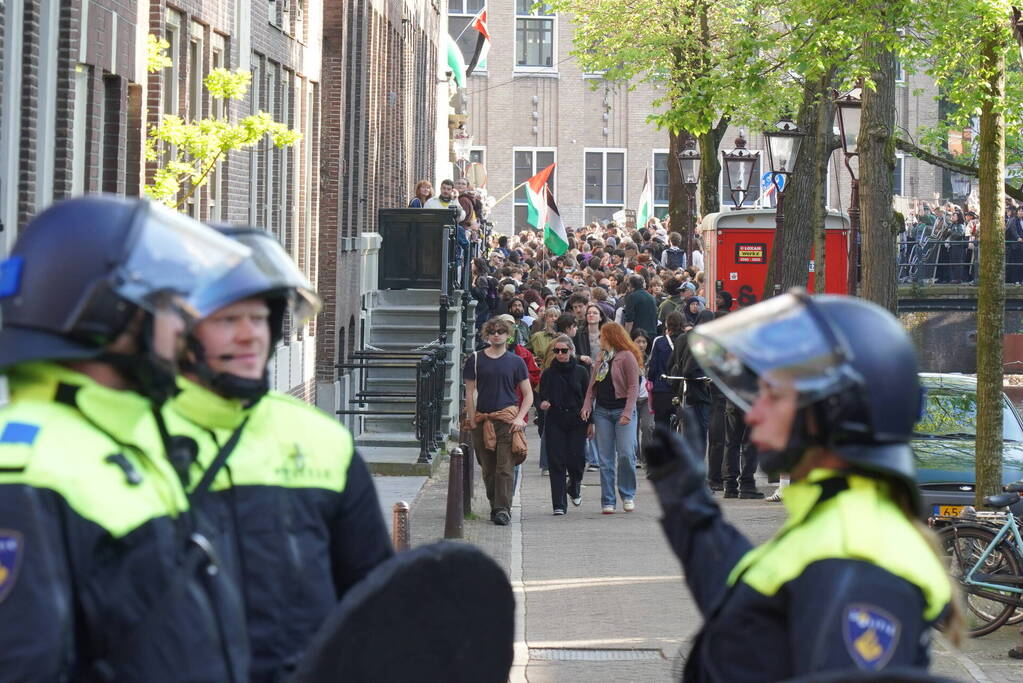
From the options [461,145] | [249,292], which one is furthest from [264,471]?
[461,145]

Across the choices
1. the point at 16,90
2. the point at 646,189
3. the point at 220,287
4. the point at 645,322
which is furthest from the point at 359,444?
the point at 646,189

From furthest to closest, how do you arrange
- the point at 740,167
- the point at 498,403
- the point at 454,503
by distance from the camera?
1. the point at 740,167
2. the point at 498,403
3. the point at 454,503

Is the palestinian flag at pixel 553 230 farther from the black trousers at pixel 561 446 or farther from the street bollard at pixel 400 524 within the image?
the street bollard at pixel 400 524

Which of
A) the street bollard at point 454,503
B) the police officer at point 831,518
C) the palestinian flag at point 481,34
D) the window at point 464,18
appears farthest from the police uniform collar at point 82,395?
the window at point 464,18

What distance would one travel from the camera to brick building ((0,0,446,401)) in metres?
10.6

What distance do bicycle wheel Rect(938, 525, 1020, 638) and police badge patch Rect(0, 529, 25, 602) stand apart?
8197 mm

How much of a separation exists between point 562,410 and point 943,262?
23.0 metres

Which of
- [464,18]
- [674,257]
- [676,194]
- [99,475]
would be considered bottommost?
[99,475]

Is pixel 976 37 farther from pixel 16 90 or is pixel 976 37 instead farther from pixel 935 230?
pixel 935 230

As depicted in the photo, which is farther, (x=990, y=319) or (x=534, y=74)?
(x=534, y=74)

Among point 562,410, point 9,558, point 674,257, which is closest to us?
point 9,558

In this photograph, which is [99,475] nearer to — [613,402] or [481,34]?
[613,402]

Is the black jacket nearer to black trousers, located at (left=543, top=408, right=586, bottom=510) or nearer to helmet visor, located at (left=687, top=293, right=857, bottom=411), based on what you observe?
black trousers, located at (left=543, top=408, right=586, bottom=510)

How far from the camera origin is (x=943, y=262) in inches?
1448
